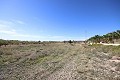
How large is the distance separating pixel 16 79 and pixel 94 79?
6740mm

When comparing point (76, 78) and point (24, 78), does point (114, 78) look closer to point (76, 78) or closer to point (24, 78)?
point (76, 78)

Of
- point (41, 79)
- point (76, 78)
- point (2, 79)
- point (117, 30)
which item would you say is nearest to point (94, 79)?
point (76, 78)

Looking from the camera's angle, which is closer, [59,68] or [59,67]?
[59,68]

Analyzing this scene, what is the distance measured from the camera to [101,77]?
14086mm

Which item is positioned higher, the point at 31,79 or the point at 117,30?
the point at 117,30

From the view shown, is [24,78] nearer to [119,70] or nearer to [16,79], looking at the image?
[16,79]

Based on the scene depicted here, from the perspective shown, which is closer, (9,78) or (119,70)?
(9,78)

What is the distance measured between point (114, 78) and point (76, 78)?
332 centimetres

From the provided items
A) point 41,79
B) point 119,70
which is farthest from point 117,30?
point 41,79

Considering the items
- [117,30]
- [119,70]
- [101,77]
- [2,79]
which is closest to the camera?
[2,79]

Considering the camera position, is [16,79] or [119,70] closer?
[16,79]

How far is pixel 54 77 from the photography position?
551 inches

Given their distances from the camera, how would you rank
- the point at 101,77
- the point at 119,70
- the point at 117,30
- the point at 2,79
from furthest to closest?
the point at 117,30 < the point at 119,70 < the point at 101,77 < the point at 2,79

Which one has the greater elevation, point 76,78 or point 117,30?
point 117,30
